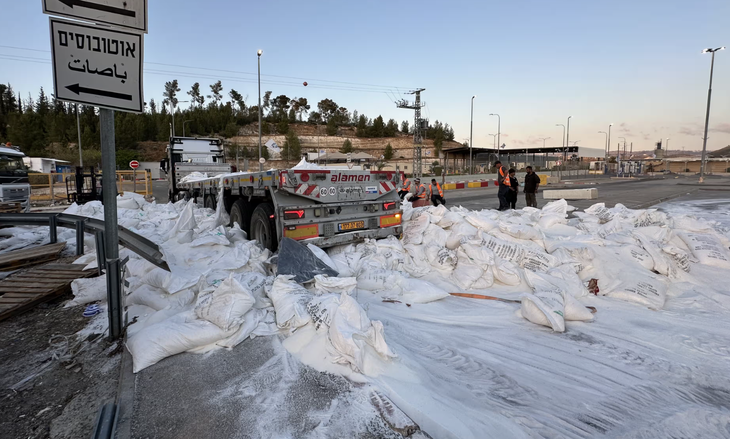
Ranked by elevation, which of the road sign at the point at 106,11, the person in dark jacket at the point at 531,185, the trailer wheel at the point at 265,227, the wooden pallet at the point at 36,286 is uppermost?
the road sign at the point at 106,11

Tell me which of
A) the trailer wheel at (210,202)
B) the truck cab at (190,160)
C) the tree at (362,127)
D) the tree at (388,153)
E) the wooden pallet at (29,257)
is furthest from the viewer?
the tree at (362,127)

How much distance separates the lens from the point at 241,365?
102 inches

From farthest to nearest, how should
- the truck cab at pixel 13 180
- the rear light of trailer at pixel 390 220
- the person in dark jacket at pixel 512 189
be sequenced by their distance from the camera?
the truck cab at pixel 13 180, the person in dark jacket at pixel 512 189, the rear light of trailer at pixel 390 220

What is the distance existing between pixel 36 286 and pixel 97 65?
2.83 metres

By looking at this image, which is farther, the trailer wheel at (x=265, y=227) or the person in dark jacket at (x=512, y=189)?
the person in dark jacket at (x=512, y=189)

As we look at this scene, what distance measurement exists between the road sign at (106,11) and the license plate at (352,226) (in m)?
3.16

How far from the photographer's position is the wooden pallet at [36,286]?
3.68 m

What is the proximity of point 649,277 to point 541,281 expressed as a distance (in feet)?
3.81

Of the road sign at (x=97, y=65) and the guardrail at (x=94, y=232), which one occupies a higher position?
the road sign at (x=97, y=65)

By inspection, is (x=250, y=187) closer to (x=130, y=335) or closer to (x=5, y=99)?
(x=130, y=335)

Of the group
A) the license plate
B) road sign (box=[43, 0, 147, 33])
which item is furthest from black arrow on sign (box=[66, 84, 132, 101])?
the license plate

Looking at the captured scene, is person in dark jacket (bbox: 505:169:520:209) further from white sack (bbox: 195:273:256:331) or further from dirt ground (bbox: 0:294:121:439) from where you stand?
dirt ground (bbox: 0:294:121:439)

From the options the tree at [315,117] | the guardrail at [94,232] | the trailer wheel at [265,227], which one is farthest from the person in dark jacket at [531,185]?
the tree at [315,117]

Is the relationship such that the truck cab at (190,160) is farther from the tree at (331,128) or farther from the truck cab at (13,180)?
the tree at (331,128)
